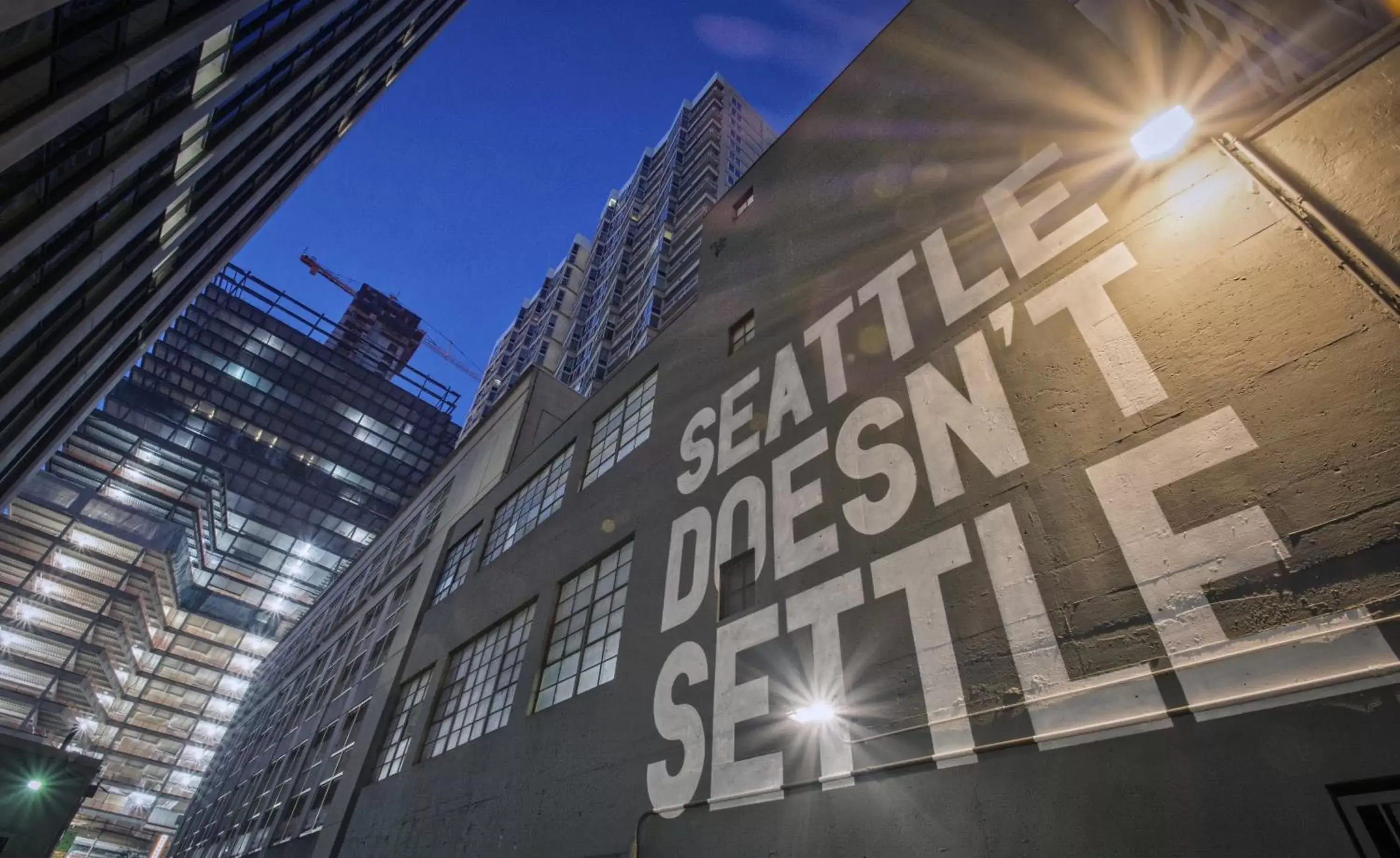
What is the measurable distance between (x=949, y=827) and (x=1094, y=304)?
544 cm

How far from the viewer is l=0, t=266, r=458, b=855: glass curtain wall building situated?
54.8m

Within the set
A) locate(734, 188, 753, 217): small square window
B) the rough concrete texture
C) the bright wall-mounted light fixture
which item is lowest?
the rough concrete texture

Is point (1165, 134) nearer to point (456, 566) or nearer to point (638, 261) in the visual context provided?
point (456, 566)

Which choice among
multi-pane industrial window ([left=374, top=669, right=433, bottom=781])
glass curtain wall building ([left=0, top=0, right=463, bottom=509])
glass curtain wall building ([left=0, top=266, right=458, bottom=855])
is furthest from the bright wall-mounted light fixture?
glass curtain wall building ([left=0, top=266, right=458, bottom=855])

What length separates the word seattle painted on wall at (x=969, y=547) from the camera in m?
4.50

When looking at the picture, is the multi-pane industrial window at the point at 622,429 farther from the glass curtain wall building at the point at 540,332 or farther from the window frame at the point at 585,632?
the glass curtain wall building at the point at 540,332

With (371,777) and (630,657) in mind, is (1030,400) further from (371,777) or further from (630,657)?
(371,777)

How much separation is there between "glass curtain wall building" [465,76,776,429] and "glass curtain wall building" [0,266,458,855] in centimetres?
2071

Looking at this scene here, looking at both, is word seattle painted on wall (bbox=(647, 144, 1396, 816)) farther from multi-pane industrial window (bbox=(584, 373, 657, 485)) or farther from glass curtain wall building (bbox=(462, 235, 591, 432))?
glass curtain wall building (bbox=(462, 235, 591, 432))

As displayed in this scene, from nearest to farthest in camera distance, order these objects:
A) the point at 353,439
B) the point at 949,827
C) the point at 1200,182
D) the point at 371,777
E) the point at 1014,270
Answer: the point at 949,827 → the point at 1200,182 → the point at 1014,270 → the point at 371,777 → the point at 353,439

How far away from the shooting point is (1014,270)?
764 centimetres

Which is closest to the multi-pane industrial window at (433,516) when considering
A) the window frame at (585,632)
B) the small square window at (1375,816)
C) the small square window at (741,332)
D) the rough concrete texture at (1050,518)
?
the window frame at (585,632)

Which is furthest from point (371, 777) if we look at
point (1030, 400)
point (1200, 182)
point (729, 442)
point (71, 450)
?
point (71, 450)

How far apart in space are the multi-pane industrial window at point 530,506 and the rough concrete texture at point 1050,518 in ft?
19.0
